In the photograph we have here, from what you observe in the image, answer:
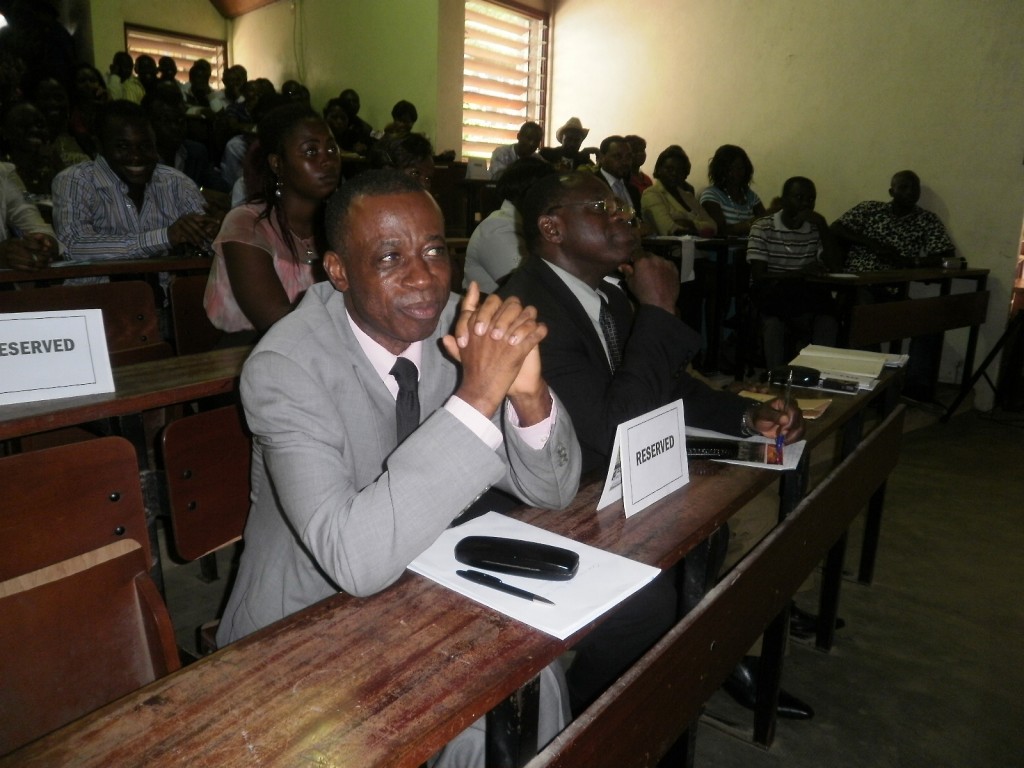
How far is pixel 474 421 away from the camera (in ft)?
3.08

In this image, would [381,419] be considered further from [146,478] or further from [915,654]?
[915,654]

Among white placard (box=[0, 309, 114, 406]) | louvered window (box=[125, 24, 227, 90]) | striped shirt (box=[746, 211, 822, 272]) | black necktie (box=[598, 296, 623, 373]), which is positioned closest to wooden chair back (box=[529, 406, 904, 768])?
black necktie (box=[598, 296, 623, 373])

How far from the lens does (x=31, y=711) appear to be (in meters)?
0.92

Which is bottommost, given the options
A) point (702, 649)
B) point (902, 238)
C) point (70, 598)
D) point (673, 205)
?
point (702, 649)

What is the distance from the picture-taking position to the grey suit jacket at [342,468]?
0.89 meters

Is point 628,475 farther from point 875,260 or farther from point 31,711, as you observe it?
point 875,260

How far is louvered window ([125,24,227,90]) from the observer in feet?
29.8

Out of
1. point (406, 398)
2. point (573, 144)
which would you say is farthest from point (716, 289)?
point (406, 398)

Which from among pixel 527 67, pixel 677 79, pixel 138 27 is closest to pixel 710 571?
pixel 677 79

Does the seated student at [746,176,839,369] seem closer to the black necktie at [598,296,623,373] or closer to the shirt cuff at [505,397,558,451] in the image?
the black necktie at [598,296,623,373]

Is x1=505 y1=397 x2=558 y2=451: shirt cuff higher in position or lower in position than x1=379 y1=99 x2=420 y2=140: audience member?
lower

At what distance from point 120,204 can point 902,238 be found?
510 centimetres

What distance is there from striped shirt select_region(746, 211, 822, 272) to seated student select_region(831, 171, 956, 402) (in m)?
0.46

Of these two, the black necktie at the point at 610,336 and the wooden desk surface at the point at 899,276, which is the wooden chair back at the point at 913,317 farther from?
the black necktie at the point at 610,336
